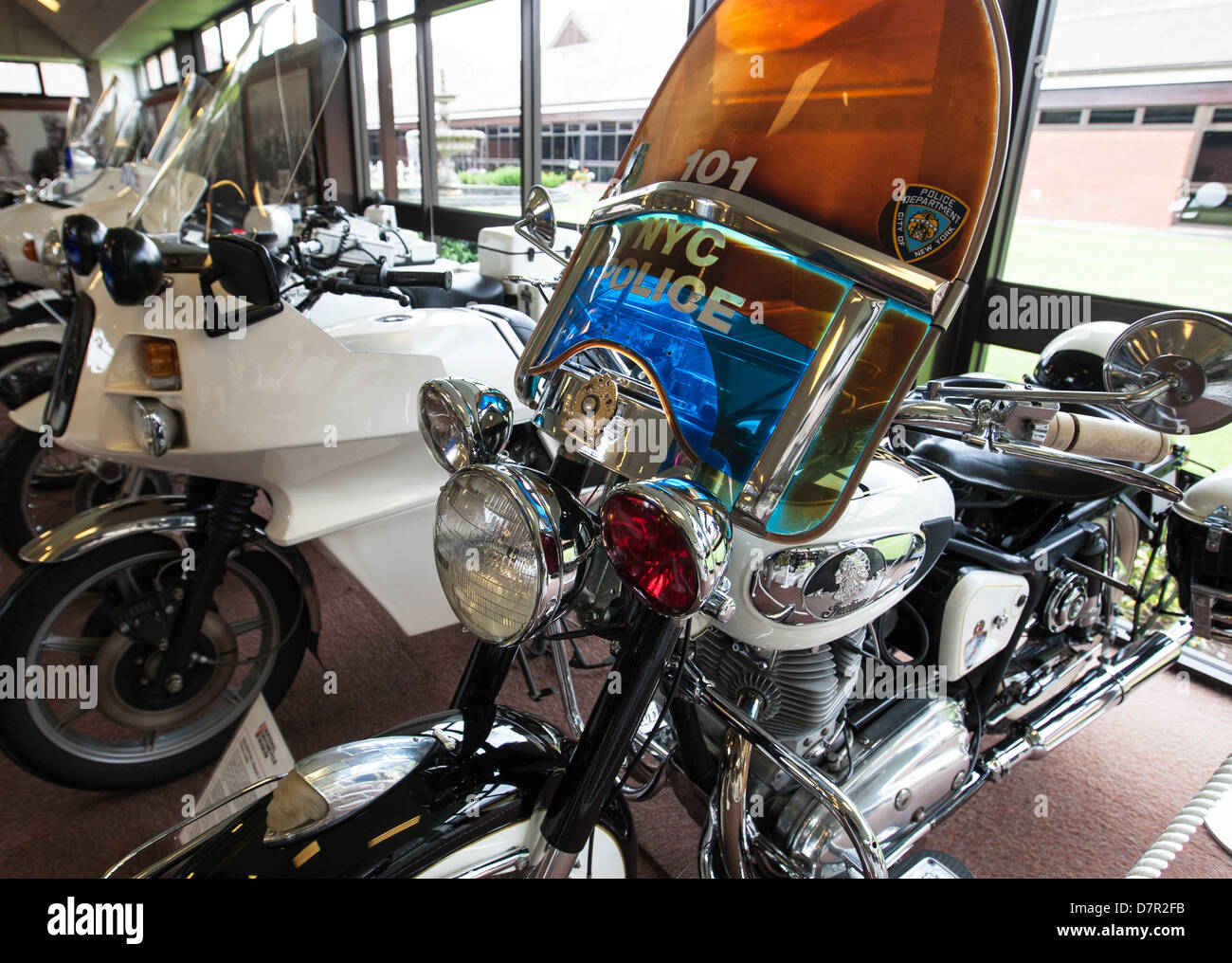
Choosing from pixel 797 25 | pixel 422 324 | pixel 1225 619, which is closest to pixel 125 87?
pixel 422 324

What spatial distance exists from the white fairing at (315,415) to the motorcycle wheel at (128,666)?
0.25 m

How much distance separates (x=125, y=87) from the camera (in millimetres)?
4633

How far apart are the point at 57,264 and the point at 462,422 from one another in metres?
2.43

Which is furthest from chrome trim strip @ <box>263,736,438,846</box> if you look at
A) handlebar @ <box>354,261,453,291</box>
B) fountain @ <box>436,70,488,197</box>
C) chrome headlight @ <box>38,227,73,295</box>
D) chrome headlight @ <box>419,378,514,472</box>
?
fountain @ <box>436,70,488,197</box>

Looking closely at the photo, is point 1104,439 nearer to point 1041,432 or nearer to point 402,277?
point 1041,432

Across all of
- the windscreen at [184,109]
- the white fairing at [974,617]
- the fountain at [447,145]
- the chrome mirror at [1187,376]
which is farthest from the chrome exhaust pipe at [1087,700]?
the fountain at [447,145]

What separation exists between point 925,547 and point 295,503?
1271 millimetres

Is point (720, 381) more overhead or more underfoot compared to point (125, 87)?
more underfoot

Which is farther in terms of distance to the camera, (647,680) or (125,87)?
(125,87)

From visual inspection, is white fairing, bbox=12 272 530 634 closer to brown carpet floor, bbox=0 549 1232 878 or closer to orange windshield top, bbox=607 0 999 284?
brown carpet floor, bbox=0 549 1232 878

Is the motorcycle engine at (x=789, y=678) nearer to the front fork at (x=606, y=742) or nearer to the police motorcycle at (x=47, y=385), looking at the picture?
the front fork at (x=606, y=742)

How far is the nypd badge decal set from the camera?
706mm
